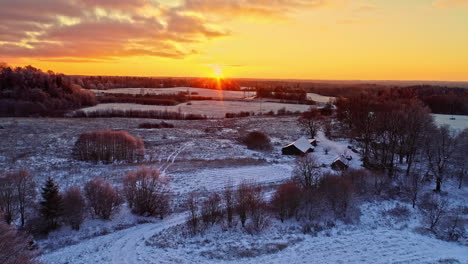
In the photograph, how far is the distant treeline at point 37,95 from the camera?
68.5 meters

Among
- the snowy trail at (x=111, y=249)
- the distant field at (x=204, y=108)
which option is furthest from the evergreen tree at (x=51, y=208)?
the distant field at (x=204, y=108)

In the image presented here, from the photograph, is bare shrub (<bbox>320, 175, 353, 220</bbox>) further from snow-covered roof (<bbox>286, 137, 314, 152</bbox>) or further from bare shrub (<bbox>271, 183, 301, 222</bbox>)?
snow-covered roof (<bbox>286, 137, 314, 152</bbox>)

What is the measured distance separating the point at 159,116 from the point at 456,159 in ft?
189

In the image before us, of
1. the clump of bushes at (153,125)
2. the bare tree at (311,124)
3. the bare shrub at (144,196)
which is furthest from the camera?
the clump of bushes at (153,125)

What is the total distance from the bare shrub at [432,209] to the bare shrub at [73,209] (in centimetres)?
2091

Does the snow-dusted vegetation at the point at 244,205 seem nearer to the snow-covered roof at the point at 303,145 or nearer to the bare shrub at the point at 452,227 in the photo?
the bare shrub at the point at 452,227

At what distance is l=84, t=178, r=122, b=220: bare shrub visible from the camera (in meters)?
18.8

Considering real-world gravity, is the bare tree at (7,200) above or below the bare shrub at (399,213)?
→ above

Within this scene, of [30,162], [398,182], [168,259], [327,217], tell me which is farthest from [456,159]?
[30,162]

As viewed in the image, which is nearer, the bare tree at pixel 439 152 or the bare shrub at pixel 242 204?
the bare shrub at pixel 242 204

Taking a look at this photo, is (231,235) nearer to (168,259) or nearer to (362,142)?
(168,259)

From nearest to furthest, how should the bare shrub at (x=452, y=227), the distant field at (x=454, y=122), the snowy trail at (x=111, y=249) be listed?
the snowy trail at (x=111, y=249), the bare shrub at (x=452, y=227), the distant field at (x=454, y=122)

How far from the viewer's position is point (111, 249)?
15773 millimetres

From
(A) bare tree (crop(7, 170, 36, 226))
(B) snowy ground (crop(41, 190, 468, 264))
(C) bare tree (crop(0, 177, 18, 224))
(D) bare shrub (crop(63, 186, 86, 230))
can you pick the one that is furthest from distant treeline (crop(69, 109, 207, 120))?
(B) snowy ground (crop(41, 190, 468, 264))
